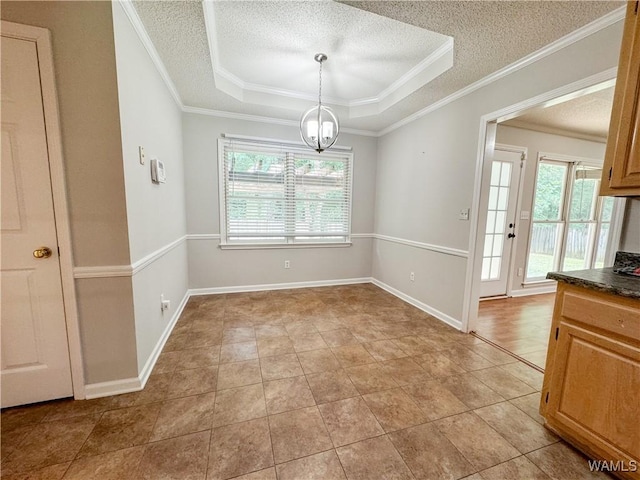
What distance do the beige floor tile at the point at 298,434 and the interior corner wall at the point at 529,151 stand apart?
12.4 feet

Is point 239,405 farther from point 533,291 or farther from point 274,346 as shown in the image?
point 533,291

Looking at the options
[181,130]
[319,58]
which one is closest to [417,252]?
[319,58]

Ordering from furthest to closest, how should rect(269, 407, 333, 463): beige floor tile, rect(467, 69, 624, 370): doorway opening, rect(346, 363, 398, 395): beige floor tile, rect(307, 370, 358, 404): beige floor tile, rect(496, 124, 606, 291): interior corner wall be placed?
rect(496, 124, 606, 291): interior corner wall < rect(467, 69, 624, 370): doorway opening < rect(346, 363, 398, 395): beige floor tile < rect(307, 370, 358, 404): beige floor tile < rect(269, 407, 333, 463): beige floor tile

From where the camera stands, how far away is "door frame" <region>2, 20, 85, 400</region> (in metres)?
1.42

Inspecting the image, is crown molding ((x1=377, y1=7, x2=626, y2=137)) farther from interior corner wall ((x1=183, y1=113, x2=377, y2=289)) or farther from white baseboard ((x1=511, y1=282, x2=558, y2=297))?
white baseboard ((x1=511, y1=282, x2=558, y2=297))

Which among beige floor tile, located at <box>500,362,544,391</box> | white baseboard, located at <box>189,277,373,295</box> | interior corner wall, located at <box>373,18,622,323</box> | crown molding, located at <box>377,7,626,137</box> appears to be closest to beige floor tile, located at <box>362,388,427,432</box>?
beige floor tile, located at <box>500,362,544,391</box>

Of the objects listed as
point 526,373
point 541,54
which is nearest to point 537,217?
point 541,54

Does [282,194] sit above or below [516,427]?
above

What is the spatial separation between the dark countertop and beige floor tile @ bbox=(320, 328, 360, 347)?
167cm

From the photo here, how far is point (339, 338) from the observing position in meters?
2.61

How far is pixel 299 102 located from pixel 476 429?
365cm

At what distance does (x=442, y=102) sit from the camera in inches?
118

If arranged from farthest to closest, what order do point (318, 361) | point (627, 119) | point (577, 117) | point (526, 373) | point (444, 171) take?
point (577, 117)
point (444, 171)
point (318, 361)
point (526, 373)
point (627, 119)

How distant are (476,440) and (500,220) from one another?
3.14 metres
